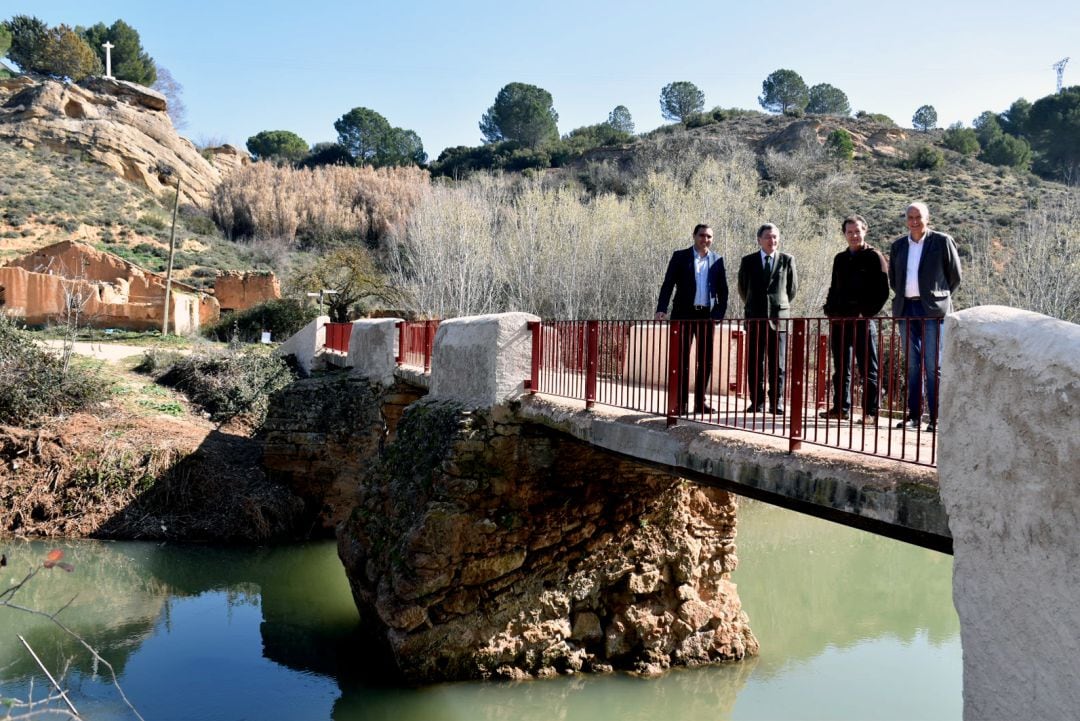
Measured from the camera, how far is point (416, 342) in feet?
44.1

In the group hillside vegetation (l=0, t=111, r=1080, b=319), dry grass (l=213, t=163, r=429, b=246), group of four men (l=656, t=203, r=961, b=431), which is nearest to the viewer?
group of four men (l=656, t=203, r=961, b=431)

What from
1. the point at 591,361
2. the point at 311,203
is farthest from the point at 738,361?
the point at 311,203

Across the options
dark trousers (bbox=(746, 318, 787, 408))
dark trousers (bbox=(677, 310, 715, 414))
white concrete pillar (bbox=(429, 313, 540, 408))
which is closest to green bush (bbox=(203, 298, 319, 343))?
white concrete pillar (bbox=(429, 313, 540, 408))

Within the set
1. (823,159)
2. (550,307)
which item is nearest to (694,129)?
(823,159)

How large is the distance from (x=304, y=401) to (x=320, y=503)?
202 cm

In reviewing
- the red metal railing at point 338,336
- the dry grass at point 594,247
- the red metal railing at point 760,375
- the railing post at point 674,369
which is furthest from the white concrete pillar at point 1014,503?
the dry grass at point 594,247

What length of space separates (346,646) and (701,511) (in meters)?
4.65

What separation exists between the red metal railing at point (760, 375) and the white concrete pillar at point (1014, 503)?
22.5 inches

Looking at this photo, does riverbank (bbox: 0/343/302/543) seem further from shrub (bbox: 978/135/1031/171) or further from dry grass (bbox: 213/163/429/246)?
shrub (bbox: 978/135/1031/171)

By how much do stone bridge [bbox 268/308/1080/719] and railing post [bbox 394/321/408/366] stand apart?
15 cm

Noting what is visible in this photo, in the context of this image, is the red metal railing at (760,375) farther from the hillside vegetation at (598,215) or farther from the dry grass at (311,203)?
the dry grass at (311,203)

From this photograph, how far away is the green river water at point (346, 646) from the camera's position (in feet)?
27.7

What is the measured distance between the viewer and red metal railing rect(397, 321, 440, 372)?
12.2 m

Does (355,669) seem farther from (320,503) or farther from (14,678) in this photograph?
(320,503)
